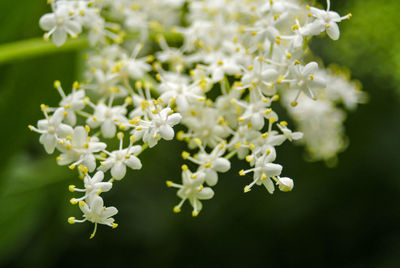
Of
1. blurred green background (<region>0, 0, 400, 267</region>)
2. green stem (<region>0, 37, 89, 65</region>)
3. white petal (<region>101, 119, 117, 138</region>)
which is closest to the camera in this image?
white petal (<region>101, 119, 117, 138</region>)

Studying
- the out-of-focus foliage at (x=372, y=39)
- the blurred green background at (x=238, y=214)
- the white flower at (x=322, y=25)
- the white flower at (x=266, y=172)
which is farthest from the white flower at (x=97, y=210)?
the out-of-focus foliage at (x=372, y=39)

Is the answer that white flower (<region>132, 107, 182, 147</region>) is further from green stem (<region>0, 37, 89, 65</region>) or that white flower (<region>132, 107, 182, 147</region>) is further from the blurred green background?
the blurred green background

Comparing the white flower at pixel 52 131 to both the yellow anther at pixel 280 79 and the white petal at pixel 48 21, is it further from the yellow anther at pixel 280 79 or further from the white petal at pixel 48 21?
the yellow anther at pixel 280 79

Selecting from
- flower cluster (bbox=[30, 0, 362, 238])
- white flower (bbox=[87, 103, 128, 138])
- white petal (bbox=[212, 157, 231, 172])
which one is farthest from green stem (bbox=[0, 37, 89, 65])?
white petal (bbox=[212, 157, 231, 172])

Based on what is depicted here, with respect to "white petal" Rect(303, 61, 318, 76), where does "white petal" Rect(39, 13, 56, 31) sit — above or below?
above

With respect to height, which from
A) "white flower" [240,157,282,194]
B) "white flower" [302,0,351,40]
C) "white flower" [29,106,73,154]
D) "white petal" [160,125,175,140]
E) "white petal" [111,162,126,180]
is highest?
"white flower" [302,0,351,40]

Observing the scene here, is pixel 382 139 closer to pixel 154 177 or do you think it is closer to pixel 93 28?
pixel 154 177

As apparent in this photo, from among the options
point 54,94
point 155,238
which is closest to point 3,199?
point 54,94
